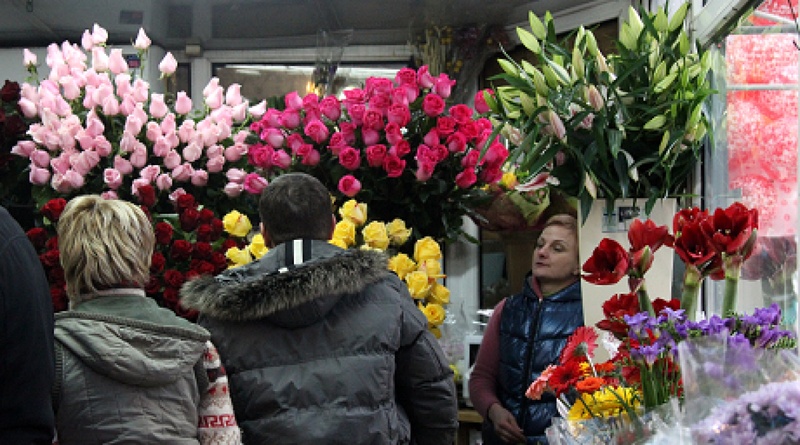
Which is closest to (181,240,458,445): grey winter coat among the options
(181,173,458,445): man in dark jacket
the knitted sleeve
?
(181,173,458,445): man in dark jacket

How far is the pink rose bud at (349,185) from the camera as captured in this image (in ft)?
9.22

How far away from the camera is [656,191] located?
7.59 ft

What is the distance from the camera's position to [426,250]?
2824mm

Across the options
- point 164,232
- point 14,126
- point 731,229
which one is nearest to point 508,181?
point 164,232

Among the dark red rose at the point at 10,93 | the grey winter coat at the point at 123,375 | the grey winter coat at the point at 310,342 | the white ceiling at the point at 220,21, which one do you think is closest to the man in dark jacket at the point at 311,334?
the grey winter coat at the point at 310,342

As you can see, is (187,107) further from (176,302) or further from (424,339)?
(424,339)

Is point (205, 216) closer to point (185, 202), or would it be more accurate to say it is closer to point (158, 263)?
point (185, 202)

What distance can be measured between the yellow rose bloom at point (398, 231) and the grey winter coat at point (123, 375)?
3.69 ft

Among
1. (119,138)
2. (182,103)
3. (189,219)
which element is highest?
(182,103)

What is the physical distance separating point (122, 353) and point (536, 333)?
1.31 m

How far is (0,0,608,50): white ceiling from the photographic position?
4.11m

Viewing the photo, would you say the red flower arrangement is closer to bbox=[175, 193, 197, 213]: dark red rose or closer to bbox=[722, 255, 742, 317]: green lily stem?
A: bbox=[175, 193, 197, 213]: dark red rose

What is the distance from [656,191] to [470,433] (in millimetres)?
1651

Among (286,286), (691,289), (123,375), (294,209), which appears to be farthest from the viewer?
(294,209)
